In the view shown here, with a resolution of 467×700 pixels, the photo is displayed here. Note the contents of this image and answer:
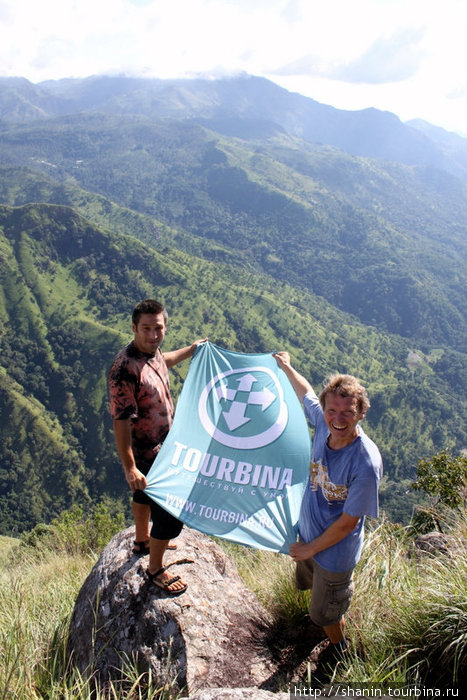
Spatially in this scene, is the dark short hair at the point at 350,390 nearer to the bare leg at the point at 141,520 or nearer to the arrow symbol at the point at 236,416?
the arrow symbol at the point at 236,416

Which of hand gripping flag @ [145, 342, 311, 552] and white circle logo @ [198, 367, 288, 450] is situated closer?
hand gripping flag @ [145, 342, 311, 552]

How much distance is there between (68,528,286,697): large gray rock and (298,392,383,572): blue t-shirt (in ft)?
4.05

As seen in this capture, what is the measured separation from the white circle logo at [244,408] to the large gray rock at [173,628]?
1.57m

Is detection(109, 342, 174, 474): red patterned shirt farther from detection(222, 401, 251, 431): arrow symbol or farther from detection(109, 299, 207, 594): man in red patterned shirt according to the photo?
detection(222, 401, 251, 431): arrow symbol

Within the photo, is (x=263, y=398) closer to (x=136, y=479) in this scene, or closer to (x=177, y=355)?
(x=177, y=355)

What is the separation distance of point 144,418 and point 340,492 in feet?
7.31

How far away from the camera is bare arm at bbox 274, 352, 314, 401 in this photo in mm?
5230

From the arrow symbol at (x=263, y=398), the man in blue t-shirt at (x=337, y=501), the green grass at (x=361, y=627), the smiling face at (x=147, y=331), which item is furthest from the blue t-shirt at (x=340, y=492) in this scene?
the smiling face at (x=147, y=331)

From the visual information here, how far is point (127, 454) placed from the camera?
14.9 feet

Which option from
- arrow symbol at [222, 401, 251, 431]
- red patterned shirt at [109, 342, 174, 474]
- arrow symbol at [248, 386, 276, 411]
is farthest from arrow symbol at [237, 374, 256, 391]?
red patterned shirt at [109, 342, 174, 474]

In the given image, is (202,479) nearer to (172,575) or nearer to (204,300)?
(172,575)

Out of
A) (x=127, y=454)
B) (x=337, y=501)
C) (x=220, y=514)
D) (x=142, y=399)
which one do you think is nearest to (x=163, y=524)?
(x=220, y=514)

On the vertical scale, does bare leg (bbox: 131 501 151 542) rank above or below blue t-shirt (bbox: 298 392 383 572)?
below

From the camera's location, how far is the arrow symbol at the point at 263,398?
551cm
